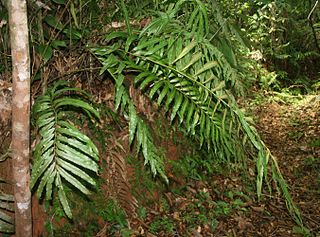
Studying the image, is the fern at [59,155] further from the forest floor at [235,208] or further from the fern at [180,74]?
the forest floor at [235,208]

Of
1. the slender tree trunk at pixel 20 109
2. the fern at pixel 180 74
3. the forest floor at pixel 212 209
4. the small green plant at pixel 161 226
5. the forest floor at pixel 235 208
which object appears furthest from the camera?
the forest floor at pixel 235 208

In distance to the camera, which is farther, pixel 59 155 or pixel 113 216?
pixel 113 216

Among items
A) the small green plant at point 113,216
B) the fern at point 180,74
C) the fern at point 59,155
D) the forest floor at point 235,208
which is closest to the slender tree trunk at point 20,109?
the fern at point 59,155

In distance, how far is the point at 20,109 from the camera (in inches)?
57.0

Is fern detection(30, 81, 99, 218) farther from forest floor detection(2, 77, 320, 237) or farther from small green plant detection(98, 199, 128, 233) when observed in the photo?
small green plant detection(98, 199, 128, 233)

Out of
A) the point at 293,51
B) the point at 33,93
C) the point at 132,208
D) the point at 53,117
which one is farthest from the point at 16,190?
the point at 293,51

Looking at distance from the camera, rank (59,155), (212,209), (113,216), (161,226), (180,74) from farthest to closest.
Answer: (212,209) → (161,226) → (113,216) → (180,74) → (59,155)

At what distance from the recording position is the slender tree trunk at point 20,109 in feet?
4.50

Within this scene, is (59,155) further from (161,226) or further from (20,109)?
(161,226)

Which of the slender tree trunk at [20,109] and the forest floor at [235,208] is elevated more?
the slender tree trunk at [20,109]

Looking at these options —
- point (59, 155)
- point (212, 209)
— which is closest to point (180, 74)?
point (59, 155)

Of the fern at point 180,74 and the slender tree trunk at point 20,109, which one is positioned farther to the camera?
Answer: the fern at point 180,74

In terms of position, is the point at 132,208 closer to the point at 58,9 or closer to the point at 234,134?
the point at 234,134

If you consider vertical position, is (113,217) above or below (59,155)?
below
